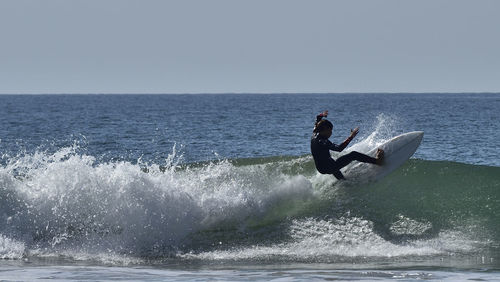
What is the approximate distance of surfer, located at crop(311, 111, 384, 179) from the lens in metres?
15.1

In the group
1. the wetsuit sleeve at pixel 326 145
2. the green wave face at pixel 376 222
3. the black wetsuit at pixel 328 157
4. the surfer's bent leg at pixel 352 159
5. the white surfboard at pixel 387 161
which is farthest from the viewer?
the white surfboard at pixel 387 161

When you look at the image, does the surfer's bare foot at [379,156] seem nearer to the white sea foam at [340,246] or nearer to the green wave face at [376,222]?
the green wave face at [376,222]

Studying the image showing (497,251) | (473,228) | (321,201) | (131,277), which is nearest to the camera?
(131,277)

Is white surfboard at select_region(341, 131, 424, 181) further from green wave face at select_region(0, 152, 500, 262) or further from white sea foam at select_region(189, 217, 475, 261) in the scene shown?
white sea foam at select_region(189, 217, 475, 261)

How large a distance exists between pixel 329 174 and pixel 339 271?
176 inches

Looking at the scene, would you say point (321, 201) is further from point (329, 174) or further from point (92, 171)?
point (92, 171)

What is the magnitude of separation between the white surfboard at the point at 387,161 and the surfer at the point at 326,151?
0.53m

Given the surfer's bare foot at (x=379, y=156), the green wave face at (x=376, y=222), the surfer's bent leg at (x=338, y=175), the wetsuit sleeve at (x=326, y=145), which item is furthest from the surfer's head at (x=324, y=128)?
the surfer's bare foot at (x=379, y=156)

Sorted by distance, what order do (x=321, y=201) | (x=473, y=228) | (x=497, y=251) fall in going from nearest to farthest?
(x=497, y=251) < (x=473, y=228) < (x=321, y=201)

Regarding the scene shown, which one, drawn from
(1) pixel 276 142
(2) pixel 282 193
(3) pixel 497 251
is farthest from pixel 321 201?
(1) pixel 276 142

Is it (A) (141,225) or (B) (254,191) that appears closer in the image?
(A) (141,225)

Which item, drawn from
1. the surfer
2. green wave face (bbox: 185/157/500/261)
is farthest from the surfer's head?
green wave face (bbox: 185/157/500/261)

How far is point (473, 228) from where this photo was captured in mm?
14805

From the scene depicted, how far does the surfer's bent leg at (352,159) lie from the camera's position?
15.4m
